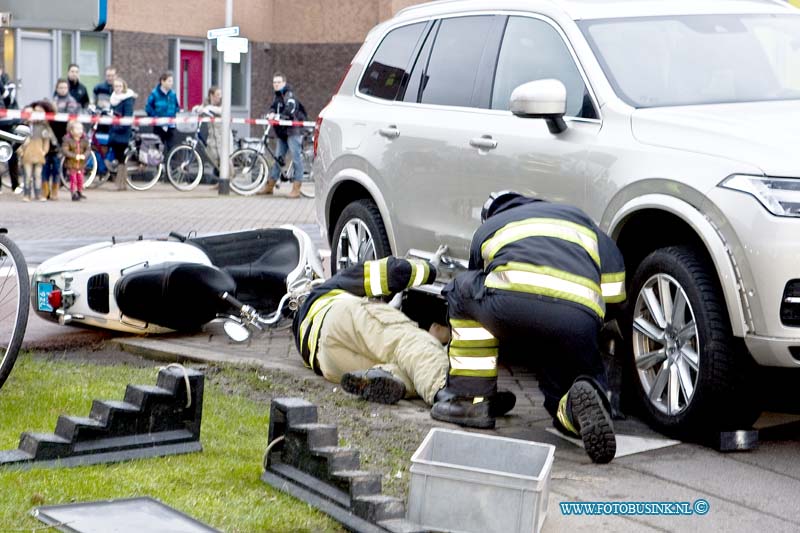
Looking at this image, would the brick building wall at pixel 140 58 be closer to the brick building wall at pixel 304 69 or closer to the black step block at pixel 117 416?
the brick building wall at pixel 304 69

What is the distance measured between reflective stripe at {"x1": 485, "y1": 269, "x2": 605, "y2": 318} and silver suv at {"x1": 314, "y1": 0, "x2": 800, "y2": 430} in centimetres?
39

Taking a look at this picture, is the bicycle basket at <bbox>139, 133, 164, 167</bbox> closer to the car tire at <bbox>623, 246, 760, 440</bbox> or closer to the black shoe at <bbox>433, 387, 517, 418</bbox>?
the black shoe at <bbox>433, 387, 517, 418</bbox>

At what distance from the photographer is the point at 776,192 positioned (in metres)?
5.34

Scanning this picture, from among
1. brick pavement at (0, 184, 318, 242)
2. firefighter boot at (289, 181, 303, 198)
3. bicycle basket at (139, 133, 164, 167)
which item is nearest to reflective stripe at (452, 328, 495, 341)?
brick pavement at (0, 184, 318, 242)

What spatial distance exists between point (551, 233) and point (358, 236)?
9.05ft

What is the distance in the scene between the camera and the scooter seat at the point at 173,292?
7707mm

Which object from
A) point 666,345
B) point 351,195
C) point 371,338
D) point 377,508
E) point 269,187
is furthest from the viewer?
point 269,187

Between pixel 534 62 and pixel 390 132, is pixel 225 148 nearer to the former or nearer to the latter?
pixel 390 132

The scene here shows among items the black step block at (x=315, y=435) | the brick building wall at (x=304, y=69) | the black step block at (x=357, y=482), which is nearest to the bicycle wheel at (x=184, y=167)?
the brick building wall at (x=304, y=69)

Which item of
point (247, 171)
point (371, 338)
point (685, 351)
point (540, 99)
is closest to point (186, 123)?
point (247, 171)

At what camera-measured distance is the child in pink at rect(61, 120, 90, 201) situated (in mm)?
19438

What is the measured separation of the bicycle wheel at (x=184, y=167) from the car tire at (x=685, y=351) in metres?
17.6

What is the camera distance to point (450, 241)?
7293 mm

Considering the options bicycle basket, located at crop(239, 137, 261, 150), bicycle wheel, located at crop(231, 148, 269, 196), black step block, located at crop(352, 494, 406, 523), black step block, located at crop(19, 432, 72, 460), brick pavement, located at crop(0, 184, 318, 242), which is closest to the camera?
black step block, located at crop(352, 494, 406, 523)
